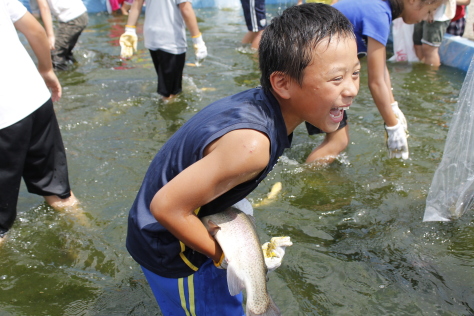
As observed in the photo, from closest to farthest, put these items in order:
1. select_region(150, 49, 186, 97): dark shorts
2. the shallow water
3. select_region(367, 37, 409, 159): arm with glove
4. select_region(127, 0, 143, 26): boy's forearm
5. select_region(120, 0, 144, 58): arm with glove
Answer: the shallow water → select_region(367, 37, 409, 159): arm with glove → select_region(150, 49, 186, 97): dark shorts → select_region(127, 0, 143, 26): boy's forearm → select_region(120, 0, 144, 58): arm with glove

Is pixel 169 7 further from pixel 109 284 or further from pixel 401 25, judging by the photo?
pixel 401 25

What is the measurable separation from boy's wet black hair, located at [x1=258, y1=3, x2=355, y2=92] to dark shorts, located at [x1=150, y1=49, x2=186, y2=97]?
3.67 metres

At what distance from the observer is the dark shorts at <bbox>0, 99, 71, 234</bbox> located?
2680 mm

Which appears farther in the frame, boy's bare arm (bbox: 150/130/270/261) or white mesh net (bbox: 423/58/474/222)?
white mesh net (bbox: 423/58/474/222)

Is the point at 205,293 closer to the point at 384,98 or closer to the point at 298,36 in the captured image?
the point at 298,36

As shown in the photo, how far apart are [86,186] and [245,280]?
2.49 m

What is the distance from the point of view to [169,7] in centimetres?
509

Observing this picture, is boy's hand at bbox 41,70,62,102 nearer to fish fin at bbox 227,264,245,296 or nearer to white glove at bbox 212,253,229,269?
white glove at bbox 212,253,229,269

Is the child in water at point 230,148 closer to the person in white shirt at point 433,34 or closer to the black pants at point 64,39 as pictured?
the person in white shirt at point 433,34

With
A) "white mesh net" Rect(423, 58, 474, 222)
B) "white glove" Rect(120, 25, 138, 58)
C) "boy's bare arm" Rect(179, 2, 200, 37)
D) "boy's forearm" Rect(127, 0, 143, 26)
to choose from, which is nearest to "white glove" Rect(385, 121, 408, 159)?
"white mesh net" Rect(423, 58, 474, 222)

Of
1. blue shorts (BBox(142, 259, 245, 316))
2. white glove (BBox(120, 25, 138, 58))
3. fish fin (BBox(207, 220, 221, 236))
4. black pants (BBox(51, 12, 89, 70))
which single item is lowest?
black pants (BBox(51, 12, 89, 70))

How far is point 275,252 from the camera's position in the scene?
190 cm

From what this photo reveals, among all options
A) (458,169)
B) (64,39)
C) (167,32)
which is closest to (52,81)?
(167,32)

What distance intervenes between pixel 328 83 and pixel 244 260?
698mm
